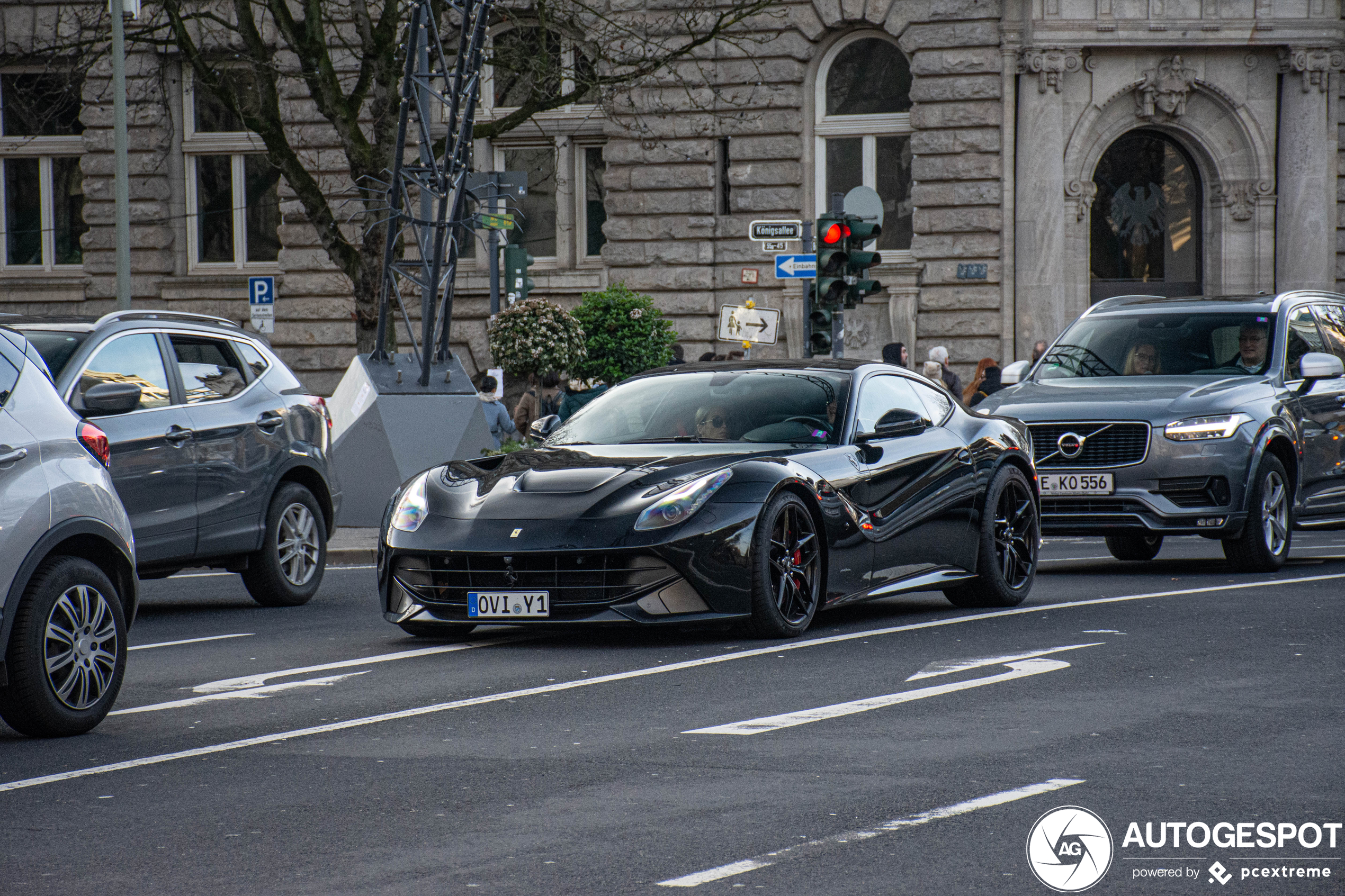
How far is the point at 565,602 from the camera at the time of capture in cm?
887

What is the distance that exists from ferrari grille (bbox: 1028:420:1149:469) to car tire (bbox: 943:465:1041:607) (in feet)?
5.44

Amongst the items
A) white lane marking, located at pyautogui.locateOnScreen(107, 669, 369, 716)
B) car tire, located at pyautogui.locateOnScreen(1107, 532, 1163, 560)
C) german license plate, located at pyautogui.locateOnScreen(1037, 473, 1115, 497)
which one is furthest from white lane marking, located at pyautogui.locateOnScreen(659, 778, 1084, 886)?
car tire, located at pyautogui.locateOnScreen(1107, 532, 1163, 560)

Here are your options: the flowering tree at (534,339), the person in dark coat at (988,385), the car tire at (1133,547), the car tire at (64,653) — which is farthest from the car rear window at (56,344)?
the person in dark coat at (988,385)

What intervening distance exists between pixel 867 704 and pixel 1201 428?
6.48 m

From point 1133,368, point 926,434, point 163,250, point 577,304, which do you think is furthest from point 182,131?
point 926,434

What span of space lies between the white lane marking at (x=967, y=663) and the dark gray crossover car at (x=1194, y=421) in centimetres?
424

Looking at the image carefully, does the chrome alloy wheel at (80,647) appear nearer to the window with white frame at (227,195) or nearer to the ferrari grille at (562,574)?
the ferrari grille at (562,574)

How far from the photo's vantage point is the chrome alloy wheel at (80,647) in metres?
6.96

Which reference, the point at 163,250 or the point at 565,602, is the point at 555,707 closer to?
the point at 565,602

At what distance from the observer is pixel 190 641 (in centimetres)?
1013

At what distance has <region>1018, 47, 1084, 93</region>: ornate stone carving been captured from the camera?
29.5 m

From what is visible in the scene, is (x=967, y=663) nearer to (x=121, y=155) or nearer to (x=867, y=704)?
(x=867, y=704)

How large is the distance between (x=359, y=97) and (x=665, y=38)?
847 centimetres

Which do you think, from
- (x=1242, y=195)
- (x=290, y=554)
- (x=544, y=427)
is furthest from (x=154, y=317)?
(x=1242, y=195)
